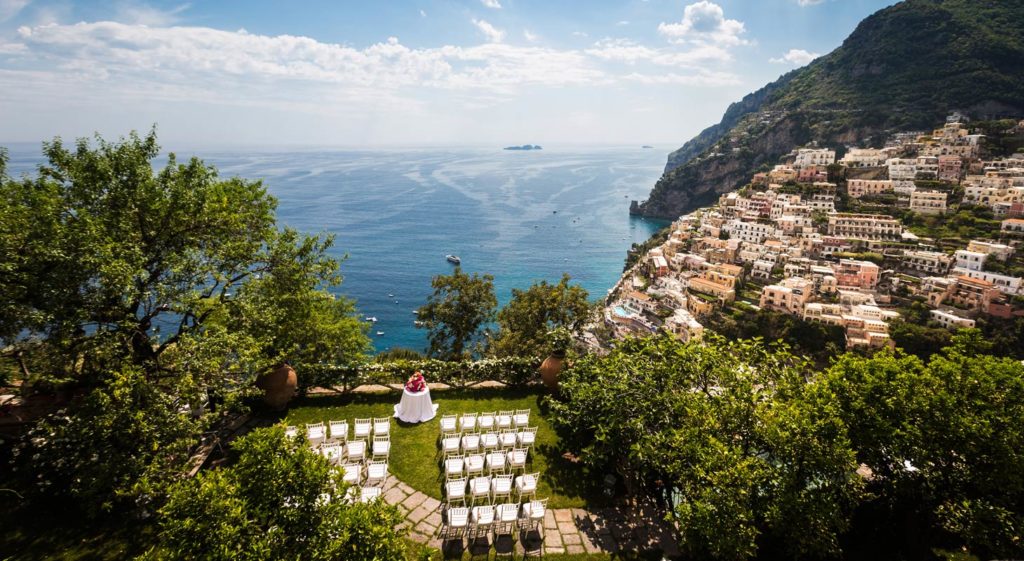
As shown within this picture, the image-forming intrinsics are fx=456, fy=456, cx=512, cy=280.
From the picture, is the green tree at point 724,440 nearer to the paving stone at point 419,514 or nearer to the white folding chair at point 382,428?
the paving stone at point 419,514

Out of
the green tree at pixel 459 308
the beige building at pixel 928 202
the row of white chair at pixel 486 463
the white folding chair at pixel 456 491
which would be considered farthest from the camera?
the beige building at pixel 928 202

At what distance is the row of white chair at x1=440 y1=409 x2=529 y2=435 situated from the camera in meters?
13.1

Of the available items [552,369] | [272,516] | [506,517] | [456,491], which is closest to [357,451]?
[456,491]

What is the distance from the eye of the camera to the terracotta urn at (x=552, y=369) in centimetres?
1547

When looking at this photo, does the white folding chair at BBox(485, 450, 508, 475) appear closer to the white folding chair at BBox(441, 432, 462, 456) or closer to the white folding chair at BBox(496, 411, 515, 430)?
the white folding chair at BBox(441, 432, 462, 456)

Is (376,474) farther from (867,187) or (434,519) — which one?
(867,187)

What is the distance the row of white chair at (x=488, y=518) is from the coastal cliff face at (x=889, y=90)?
490 feet

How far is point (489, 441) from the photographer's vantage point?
488 inches

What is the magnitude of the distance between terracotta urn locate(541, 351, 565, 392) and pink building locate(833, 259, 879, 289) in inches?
2776

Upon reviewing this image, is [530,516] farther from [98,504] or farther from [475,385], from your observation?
[98,504]

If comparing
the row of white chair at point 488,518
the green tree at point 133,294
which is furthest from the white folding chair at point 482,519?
the green tree at point 133,294

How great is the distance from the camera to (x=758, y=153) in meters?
145

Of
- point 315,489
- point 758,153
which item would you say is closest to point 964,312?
point 315,489

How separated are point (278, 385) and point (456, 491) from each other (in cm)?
692
